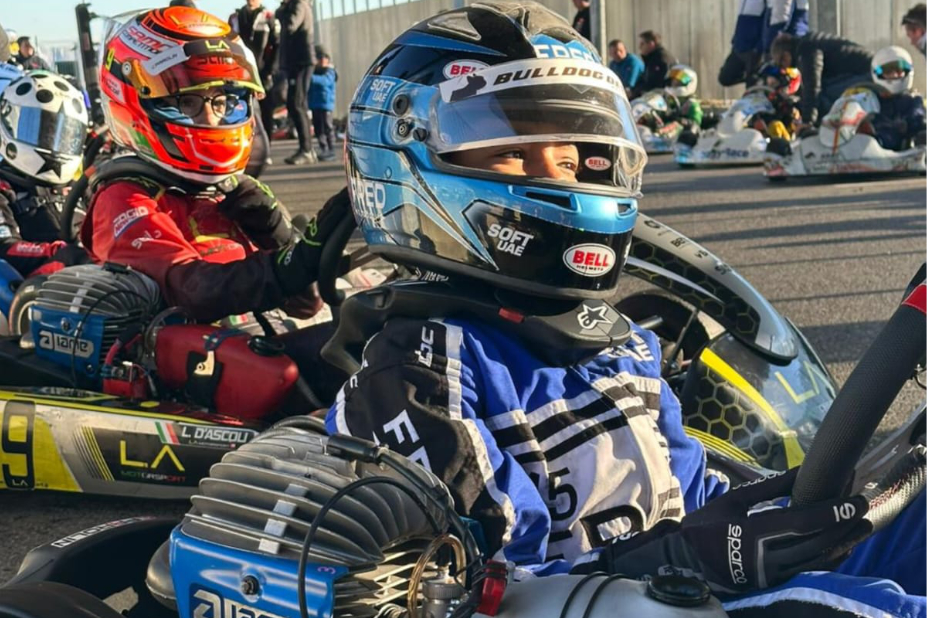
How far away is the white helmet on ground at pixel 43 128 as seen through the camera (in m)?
5.40

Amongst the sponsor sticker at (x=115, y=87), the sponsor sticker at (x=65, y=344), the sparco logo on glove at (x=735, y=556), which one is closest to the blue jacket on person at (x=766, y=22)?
the sponsor sticker at (x=115, y=87)

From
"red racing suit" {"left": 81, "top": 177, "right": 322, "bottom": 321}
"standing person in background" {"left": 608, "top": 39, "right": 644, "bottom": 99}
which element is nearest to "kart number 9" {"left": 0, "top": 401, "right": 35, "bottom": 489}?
"red racing suit" {"left": 81, "top": 177, "right": 322, "bottom": 321}

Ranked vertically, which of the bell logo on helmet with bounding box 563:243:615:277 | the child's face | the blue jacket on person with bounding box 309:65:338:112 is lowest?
the blue jacket on person with bounding box 309:65:338:112

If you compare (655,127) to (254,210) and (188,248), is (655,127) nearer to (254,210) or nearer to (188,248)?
(254,210)

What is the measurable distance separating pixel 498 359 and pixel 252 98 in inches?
99.7

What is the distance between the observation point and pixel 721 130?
12414 millimetres

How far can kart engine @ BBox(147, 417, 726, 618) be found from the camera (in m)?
1.50

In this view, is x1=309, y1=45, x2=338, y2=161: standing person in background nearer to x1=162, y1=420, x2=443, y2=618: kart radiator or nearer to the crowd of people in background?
the crowd of people in background

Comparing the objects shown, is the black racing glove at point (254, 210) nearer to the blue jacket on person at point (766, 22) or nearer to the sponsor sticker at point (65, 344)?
the sponsor sticker at point (65, 344)

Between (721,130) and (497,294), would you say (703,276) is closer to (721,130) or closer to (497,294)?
(497,294)

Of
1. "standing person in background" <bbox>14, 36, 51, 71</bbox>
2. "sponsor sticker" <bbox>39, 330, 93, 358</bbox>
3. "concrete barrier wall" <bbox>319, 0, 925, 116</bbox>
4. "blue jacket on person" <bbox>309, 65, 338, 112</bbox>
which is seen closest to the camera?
"sponsor sticker" <bbox>39, 330, 93, 358</bbox>

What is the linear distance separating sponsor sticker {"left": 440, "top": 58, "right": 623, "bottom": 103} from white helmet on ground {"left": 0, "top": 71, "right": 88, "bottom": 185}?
385 centimetres

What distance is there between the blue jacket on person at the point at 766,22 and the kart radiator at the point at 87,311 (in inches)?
478

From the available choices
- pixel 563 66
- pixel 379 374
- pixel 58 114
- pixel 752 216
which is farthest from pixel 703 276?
pixel 752 216
